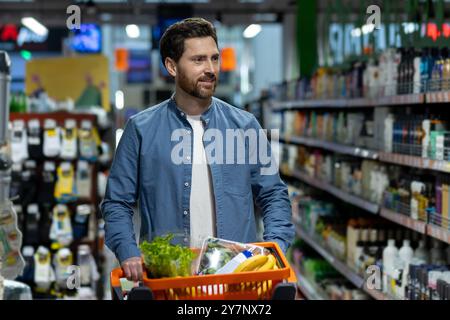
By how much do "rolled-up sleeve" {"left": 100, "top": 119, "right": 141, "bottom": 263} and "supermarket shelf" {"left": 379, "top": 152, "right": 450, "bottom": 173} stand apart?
2024 millimetres

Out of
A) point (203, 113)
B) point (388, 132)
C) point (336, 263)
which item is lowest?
point (336, 263)

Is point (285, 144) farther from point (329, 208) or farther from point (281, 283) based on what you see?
point (281, 283)

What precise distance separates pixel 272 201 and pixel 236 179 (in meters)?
0.15

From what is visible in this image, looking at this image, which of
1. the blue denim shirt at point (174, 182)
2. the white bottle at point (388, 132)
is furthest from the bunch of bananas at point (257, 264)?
the white bottle at point (388, 132)

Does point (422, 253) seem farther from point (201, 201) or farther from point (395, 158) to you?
point (201, 201)

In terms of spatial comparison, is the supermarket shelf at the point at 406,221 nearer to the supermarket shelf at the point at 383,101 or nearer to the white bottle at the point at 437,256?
the white bottle at the point at 437,256

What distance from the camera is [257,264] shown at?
81.3 inches

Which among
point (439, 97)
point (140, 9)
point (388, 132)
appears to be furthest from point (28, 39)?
point (439, 97)

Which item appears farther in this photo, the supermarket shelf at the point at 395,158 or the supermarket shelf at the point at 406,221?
the supermarket shelf at the point at 406,221

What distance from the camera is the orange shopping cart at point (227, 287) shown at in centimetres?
195

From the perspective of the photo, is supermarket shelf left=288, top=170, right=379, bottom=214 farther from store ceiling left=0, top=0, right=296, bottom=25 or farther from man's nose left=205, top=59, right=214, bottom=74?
store ceiling left=0, top=0, right=296, bottom=25

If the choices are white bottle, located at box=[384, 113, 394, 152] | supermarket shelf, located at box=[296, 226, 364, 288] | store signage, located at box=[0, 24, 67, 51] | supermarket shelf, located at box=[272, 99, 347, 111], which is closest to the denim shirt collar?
white bottle, located at box=[384, 113, 394, 152]

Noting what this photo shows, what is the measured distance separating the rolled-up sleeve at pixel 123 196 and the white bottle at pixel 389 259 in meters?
2.74
